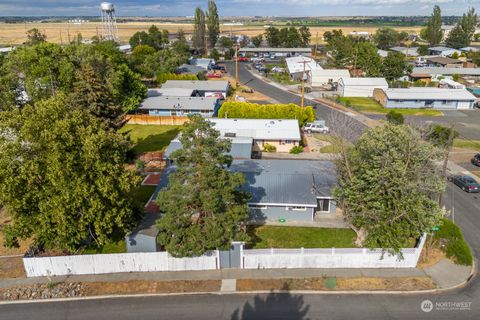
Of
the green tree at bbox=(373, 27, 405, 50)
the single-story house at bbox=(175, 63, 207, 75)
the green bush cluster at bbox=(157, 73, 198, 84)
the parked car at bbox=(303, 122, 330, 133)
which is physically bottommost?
the parked car at bbox=(303, 122, 330, 133)

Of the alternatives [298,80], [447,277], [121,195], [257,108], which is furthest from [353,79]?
[121,195]

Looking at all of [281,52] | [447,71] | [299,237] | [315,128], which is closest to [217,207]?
[299,237]

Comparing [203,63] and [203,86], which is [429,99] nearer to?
[203,86]

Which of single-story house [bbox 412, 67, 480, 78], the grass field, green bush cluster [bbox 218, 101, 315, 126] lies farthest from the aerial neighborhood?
single-story house [bbox 412, 67, 480, 78]

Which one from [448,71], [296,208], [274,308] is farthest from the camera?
[448,71]

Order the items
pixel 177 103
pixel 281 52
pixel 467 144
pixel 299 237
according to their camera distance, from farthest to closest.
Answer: pixel 281 52
pixel 177 103
pixel 467 144
pixel 299 237

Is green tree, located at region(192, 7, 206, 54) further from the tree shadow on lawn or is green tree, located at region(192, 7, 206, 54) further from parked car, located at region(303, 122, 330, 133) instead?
the tree shadow on lawn
